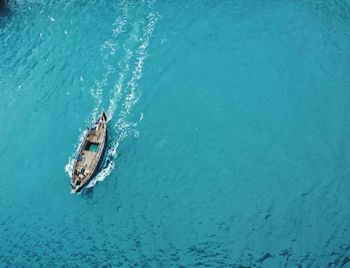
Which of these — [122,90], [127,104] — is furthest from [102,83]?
[127,104]

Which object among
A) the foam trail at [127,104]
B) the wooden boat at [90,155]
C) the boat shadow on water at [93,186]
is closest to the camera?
the boat shadow on water at [93,186]

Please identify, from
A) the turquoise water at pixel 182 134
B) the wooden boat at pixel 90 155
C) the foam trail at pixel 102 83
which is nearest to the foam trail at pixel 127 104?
the turquoise water at pixel 182 134

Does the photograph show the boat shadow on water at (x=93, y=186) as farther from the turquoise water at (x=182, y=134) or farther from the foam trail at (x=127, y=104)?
the turquoise water at (x=182, y=134)

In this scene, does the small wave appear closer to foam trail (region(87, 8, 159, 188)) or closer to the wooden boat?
foam trail (region(87, 8, 159, 188))

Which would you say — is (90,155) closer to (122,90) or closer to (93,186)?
(93,186)

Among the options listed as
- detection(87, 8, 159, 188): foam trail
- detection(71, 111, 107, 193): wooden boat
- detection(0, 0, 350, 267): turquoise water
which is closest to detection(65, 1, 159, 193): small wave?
detection(87, 8, 159, 188): foam trail

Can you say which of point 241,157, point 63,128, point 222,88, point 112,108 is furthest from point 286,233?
point 63,128

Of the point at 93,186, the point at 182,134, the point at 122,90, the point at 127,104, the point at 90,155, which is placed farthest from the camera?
the point at 122,90
